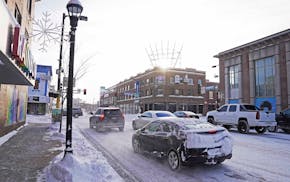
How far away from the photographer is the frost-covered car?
6.29 metres

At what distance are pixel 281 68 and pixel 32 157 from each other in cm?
2612

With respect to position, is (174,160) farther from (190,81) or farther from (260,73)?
(190,81)

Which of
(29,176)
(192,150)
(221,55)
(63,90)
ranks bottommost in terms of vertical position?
(29,176)

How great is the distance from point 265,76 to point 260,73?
0.91 m

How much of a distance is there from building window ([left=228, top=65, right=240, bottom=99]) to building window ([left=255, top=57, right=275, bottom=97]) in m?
2.96

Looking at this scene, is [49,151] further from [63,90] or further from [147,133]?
[63,90]

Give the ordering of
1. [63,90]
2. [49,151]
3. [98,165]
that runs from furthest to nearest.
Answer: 1. [63,90]
2. [49,151]
3. [98,165]

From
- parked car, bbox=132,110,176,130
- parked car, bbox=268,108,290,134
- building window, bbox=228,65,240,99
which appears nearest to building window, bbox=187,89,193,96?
building window, bbox=228,65,240,99

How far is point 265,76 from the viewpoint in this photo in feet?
90.8

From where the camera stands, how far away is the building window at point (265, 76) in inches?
1055

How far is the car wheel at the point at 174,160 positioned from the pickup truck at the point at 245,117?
10.5 metres

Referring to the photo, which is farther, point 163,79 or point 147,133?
point 163,79

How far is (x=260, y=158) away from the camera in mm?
8070

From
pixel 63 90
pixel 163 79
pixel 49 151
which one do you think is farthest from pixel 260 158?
pixel 163 79
